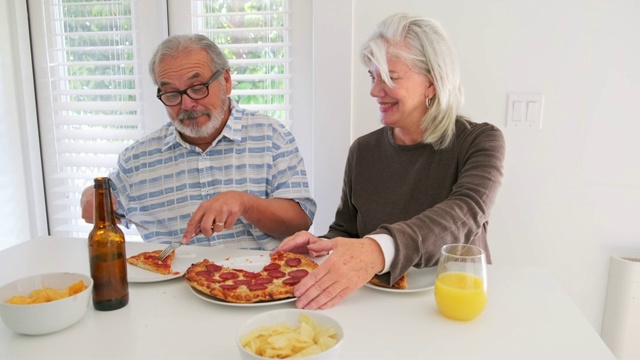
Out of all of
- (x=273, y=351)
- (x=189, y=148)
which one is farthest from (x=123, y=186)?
(x=273, y=351)

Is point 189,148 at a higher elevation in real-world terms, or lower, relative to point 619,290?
higher

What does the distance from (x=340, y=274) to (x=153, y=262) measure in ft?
1.45

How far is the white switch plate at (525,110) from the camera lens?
1.78 metres

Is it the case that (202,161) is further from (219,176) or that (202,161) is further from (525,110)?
(525,110)

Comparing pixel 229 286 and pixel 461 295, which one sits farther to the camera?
pixel 229 286

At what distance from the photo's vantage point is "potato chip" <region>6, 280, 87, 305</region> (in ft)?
2.72

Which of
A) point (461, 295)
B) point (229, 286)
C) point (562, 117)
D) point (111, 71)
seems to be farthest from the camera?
point (111, 71)

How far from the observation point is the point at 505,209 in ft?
6.08

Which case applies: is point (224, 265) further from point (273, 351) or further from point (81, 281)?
point (273, 351)

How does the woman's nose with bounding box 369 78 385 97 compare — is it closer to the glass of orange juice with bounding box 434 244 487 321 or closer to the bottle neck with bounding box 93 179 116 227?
the glass of orange juice with bounding box 434 244 487 321

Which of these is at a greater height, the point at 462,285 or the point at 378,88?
the point at 378,88

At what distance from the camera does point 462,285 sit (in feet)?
2.85

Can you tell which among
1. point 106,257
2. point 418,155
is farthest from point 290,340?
point 418,155

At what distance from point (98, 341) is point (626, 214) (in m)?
1.77
